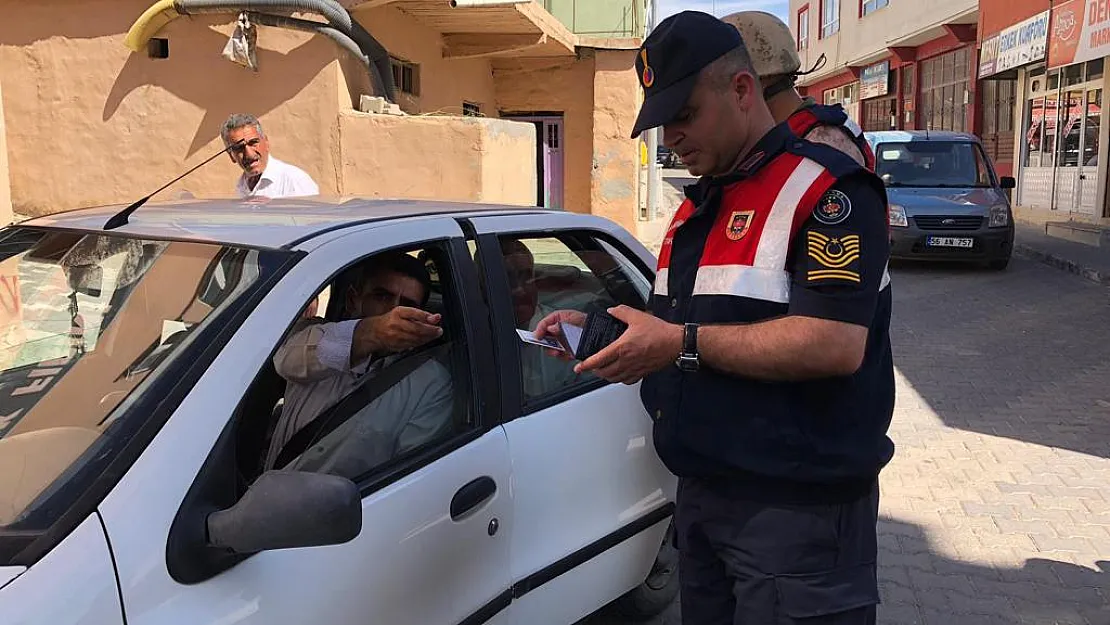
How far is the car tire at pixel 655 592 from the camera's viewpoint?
3166 millimetres

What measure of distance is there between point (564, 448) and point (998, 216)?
37.2 feet

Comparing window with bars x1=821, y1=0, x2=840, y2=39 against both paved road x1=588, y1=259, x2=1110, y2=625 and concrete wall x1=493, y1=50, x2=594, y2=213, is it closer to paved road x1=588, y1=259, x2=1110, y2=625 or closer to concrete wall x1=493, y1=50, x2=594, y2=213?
concrete wall x1=493, y1=50, x2=594, y2=213

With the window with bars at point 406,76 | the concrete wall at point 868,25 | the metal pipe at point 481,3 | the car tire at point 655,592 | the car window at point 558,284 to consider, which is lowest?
the car tire at point 655,592

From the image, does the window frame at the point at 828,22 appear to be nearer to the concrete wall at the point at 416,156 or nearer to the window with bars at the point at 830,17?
the window with bars at the point at 830,17

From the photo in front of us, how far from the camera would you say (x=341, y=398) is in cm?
228

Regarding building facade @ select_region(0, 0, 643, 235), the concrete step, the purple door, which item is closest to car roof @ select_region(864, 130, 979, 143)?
the concrete step

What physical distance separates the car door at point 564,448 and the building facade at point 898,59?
16.5 metres

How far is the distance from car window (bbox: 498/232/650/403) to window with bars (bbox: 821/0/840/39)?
3309cm

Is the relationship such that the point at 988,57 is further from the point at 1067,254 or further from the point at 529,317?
the point at 529,317

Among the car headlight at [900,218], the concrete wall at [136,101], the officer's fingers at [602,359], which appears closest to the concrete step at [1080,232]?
the car headlight at [900,218]

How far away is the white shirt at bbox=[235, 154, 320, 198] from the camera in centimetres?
504

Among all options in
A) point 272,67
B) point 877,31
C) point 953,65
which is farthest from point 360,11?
point 877,31

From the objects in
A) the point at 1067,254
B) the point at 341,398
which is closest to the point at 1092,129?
the point at 1067,254

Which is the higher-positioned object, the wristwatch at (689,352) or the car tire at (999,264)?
the wristwatch at (689,352)
